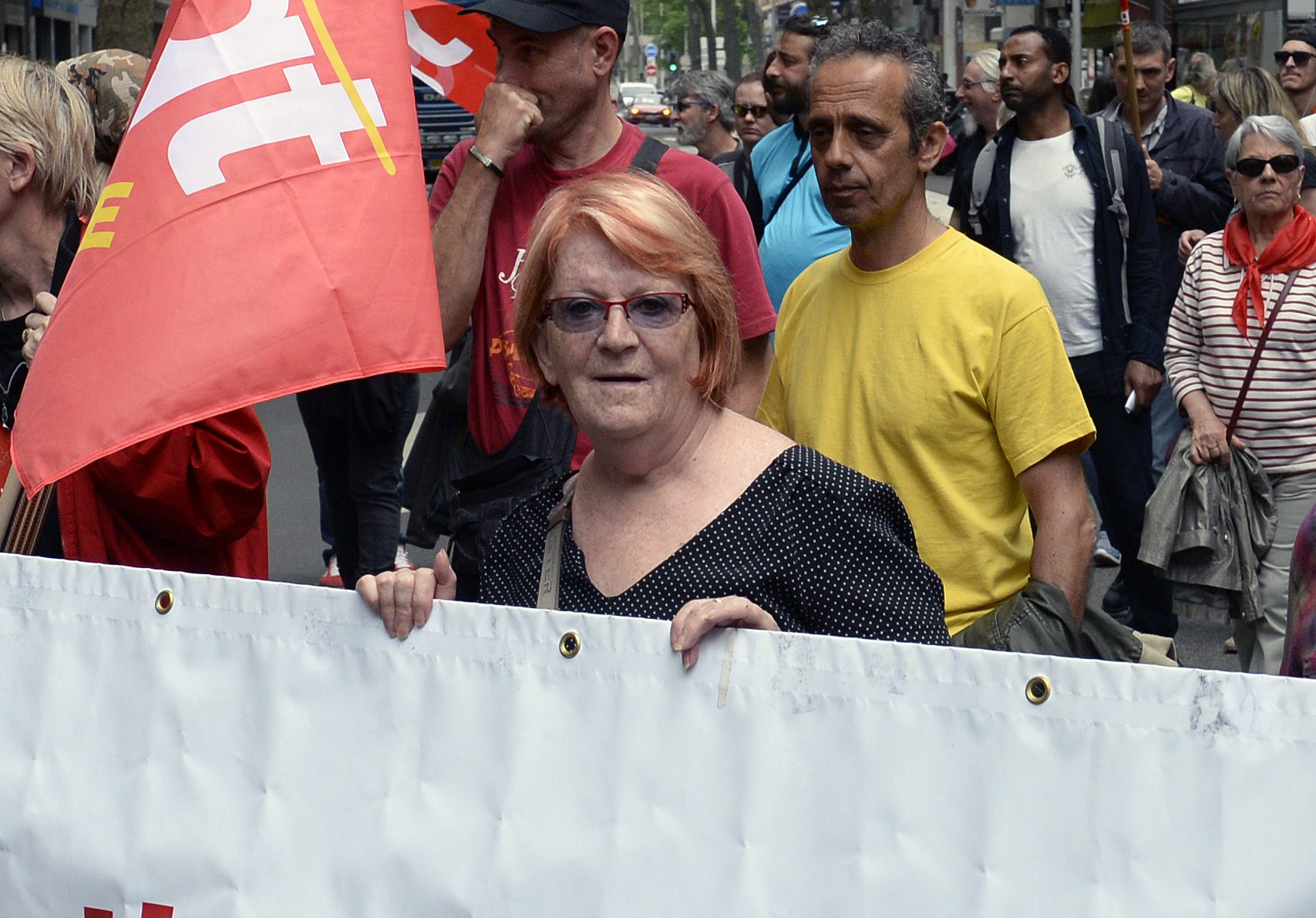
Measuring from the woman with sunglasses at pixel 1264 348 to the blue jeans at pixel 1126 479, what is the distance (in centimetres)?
34

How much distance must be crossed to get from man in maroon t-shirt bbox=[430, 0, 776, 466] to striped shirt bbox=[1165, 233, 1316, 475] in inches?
91.0

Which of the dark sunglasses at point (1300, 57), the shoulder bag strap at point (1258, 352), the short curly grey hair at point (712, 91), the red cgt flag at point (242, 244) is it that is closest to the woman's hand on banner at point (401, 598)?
the red cgt flag at point (242, 244)

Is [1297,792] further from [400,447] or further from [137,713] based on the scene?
[400,447]

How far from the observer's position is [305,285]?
2473mm

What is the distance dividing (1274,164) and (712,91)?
Result: 5.68 meters

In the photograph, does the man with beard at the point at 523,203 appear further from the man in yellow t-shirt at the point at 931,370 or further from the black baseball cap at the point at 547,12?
the man in yellow t-shirt at the point at 931,370

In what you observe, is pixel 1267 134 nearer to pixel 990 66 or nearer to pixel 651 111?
pixel 990 66

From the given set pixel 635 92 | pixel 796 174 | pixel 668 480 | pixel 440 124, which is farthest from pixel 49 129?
pixel 635 92

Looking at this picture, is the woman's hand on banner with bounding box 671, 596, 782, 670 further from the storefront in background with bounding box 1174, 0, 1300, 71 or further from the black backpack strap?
the storefront in background with bounding box 1174, 0, 1300, 71

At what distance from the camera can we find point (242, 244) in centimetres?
247

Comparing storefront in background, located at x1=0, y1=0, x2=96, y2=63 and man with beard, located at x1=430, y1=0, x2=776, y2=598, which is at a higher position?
man with beard, located at x1=430, y1=0, x2=776, y2=598

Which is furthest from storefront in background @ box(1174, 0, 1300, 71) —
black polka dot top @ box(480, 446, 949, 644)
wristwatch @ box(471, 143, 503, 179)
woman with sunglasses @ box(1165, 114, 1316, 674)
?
black polka dot top @ box(480, 446, 949, 644)

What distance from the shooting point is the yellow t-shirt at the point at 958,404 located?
2.86 metres

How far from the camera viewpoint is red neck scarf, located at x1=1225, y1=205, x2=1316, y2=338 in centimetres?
512
